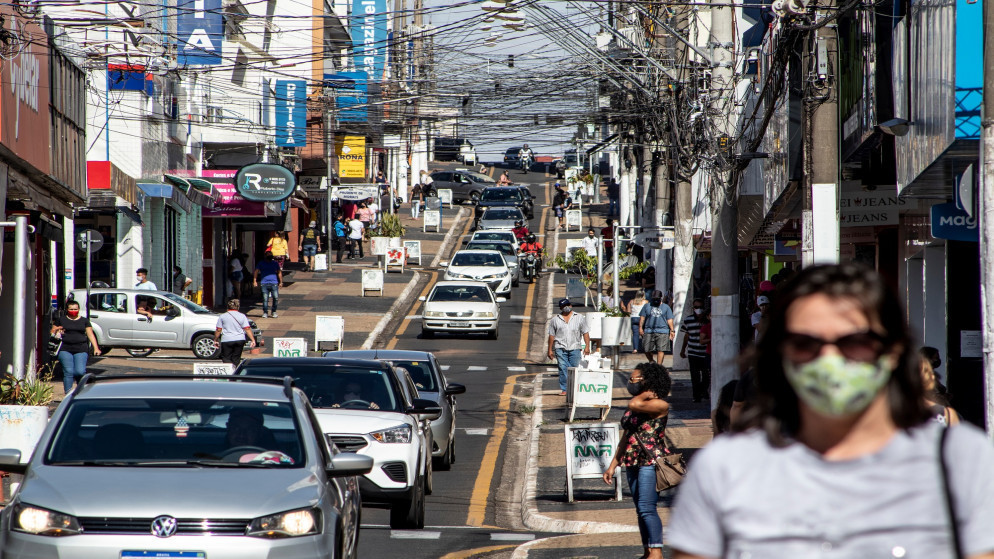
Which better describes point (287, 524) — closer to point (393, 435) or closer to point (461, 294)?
point (393, 435)

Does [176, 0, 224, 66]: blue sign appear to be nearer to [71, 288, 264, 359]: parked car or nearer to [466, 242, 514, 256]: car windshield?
[71, 288, 264, 359]: parked car

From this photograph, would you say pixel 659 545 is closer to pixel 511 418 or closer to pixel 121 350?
pixel 511 418

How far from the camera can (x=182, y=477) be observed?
7.01 metres

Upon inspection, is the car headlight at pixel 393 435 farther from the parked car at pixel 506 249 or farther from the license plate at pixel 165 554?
the parked car at pixel 506 249

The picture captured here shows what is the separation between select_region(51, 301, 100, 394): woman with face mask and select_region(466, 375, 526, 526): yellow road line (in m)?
6.72

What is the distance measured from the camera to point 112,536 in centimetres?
655

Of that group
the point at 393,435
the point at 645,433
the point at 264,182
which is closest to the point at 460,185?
the point at 264,182

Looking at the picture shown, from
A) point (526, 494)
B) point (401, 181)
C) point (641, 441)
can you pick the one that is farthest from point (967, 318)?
point (401, 181)

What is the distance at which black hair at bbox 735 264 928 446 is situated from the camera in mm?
2656

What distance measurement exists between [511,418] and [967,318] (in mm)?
8465

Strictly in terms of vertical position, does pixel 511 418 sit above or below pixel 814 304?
below

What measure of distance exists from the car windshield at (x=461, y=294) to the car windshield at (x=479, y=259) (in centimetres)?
723

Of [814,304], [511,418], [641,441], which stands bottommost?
[511,418]

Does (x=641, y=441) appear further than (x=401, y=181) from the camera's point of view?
No
